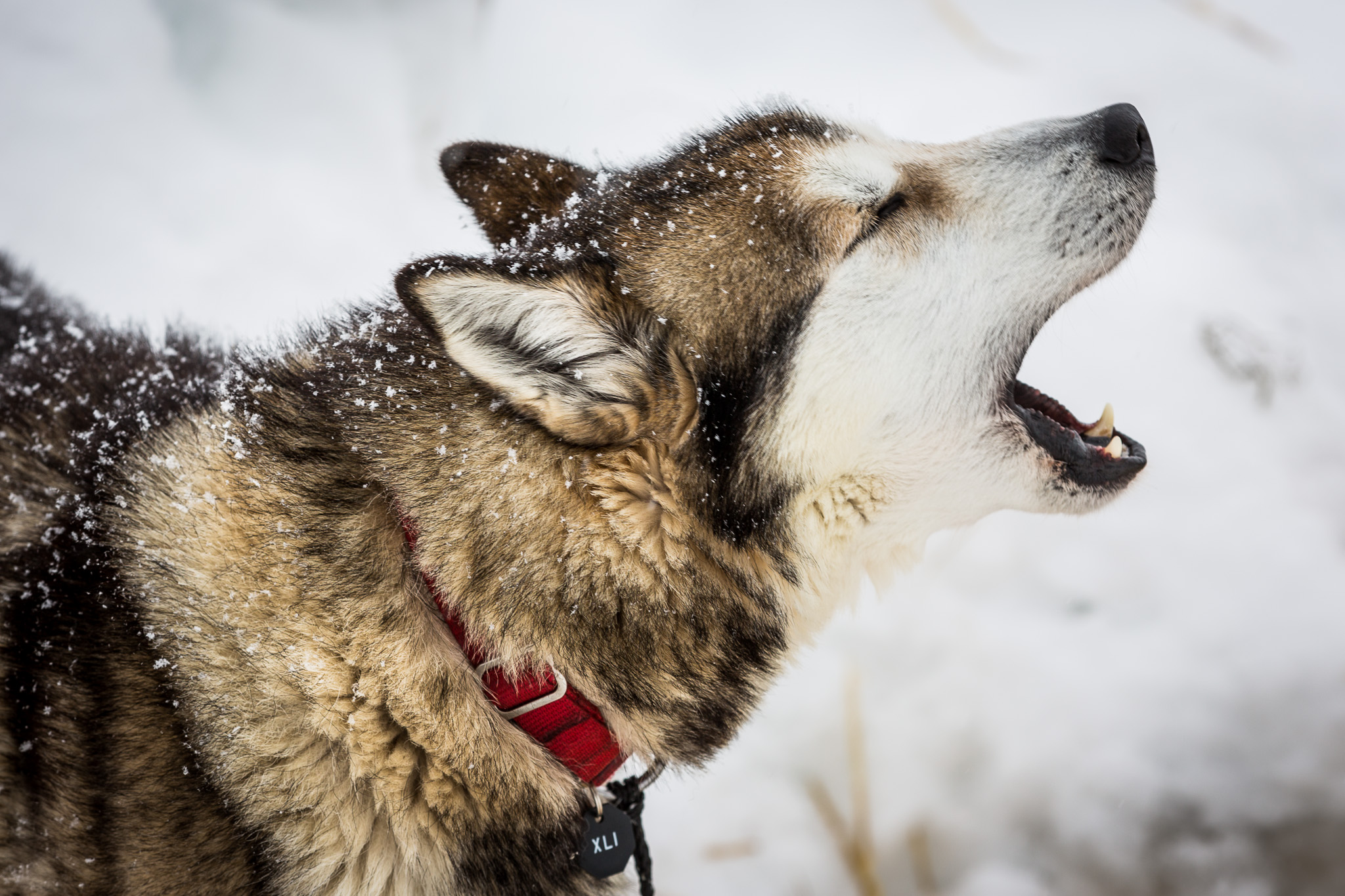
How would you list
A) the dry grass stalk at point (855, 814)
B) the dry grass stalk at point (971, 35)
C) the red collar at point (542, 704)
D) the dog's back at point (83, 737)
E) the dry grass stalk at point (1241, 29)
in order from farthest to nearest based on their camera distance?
the dry grass stalk at point (971, 35), the dry grass stalk at point (1241, 29), the dry grass stalk at point (855, 814), the red collar at point (542, 704), the dog's back at point (83, 737)

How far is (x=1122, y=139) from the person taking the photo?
2.23 m

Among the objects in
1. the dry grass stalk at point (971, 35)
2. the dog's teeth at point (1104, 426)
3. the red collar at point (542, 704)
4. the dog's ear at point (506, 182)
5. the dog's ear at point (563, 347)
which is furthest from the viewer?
the dry grass stalk at point (971, 35)

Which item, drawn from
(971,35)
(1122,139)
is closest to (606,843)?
(1122,139)

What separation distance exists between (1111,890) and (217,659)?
2.68 m

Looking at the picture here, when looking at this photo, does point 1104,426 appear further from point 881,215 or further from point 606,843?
point 606,843

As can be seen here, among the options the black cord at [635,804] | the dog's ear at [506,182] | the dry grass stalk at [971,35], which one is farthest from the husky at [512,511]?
the dry grass stalk at [971,35]

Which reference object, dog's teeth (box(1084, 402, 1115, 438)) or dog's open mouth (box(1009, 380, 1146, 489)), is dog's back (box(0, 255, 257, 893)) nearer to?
dog's open mouth (box(1009, 380, 1146, 489))

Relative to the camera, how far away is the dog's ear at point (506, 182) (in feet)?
8.53

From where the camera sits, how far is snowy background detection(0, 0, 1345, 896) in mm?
2799

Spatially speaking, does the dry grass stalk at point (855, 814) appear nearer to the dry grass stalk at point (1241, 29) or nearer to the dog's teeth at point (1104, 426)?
the dog's teeth at point (1104, 426)

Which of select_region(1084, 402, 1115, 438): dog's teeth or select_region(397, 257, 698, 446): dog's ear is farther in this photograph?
select_region(1084, 402, 1115, 438): dog's teeth

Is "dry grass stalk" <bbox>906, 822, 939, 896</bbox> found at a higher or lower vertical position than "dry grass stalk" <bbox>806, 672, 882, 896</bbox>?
lower

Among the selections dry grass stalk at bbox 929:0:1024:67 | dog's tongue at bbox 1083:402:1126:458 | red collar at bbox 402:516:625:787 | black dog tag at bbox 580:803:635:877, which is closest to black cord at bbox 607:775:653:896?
black dog tag at bbox 580:803:635:877

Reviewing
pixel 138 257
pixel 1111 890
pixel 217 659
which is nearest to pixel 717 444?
pixel 217 659
